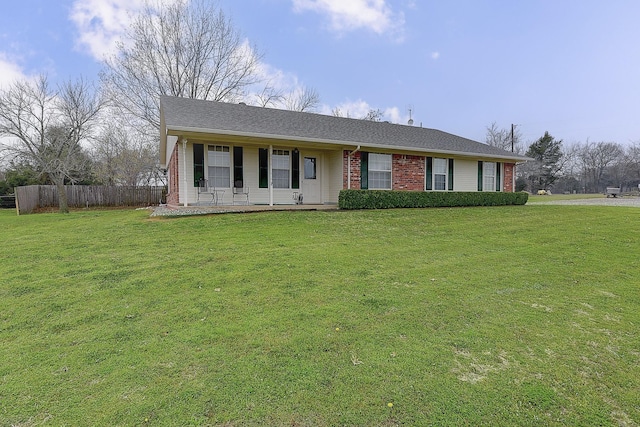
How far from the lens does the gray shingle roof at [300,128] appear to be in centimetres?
1077

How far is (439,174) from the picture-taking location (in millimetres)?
15133

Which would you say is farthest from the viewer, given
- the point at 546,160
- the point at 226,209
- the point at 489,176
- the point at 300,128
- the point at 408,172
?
the point at 546,160

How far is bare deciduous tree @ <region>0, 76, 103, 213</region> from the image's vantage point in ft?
59.1

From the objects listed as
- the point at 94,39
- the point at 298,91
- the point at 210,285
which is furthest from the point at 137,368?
the point at 298,91

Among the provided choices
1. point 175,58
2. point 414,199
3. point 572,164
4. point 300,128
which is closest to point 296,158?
point 300,128

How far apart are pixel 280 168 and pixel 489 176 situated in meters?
10.8

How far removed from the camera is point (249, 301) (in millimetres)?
3789

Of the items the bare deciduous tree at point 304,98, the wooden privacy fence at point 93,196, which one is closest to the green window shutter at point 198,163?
the wooden privacy fence at point 93,196

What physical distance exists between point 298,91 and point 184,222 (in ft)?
67.8

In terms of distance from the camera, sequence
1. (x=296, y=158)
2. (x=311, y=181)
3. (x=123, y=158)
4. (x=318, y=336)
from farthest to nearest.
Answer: (x=123, y=158) → (x=311, y=181) → (x=296, y=158) → (x=318, y=336)

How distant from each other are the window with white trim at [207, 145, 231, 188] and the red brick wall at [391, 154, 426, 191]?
6751mm

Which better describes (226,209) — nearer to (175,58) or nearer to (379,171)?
(379,171)

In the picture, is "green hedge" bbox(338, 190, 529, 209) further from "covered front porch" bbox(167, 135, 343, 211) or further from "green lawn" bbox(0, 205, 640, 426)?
"green lawn" bbox(0, 205, 640, 426)

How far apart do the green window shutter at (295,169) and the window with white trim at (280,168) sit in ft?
0.58
